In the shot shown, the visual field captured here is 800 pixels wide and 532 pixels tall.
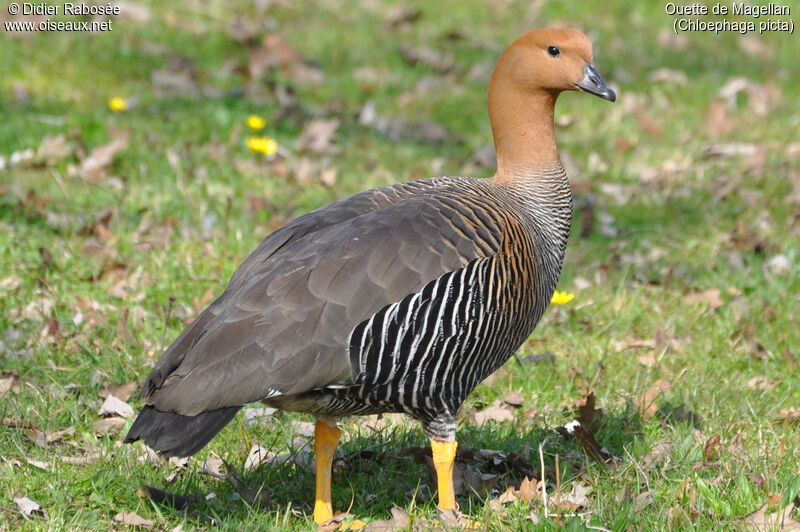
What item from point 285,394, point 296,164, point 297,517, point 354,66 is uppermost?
point 354,66

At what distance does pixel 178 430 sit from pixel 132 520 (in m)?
0.55

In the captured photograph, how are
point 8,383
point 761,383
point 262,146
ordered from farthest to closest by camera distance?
point 262,146 → point 761,383 → point 8,383

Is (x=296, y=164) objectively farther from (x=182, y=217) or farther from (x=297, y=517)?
(x=297, y=517)

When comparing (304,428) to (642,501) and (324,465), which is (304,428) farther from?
(642,501)

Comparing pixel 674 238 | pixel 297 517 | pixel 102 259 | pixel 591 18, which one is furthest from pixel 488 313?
pixel 591 18

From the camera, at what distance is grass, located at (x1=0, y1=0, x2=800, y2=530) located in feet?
14.0

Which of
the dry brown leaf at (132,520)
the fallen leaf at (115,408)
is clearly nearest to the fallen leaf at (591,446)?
the dry brown leaf at (132,520)

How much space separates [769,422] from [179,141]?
4686 mm

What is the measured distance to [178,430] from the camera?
356cm

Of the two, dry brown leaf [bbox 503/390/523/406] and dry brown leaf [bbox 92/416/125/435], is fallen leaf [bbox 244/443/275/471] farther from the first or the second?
dry brown leaf [bbox 503/390/523/406]

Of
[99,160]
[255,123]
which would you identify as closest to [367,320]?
[99,160]

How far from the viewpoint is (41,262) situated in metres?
5.95

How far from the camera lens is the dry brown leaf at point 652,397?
491 centimetres

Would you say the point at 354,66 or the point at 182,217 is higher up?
the point at 354,66
